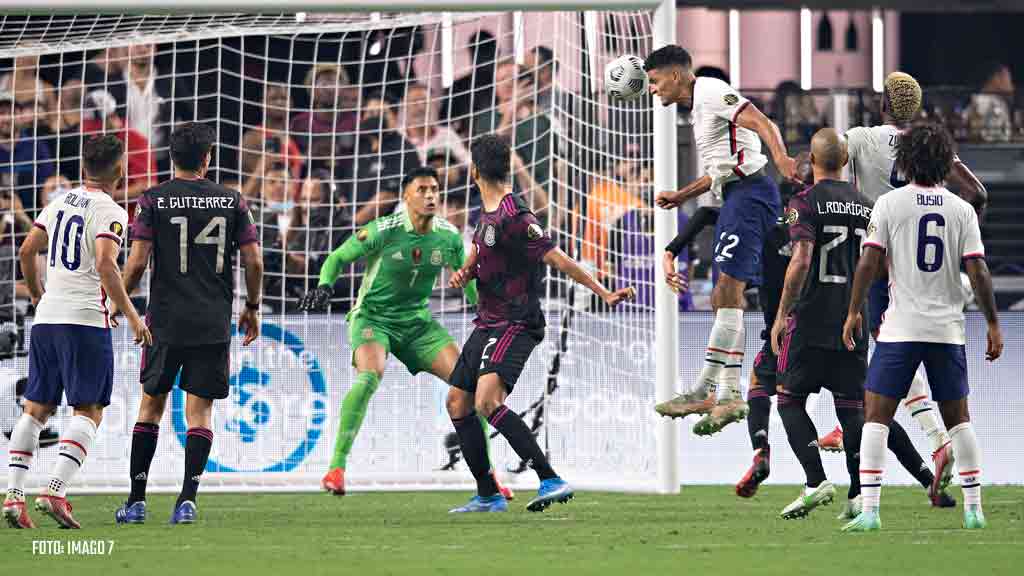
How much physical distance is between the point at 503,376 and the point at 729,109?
1.61 meters

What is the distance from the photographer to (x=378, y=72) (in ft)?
34.4

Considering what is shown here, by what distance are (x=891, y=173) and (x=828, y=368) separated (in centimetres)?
125

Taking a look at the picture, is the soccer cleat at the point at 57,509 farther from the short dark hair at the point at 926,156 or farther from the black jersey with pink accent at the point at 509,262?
the short dark hair at the point at 926,156

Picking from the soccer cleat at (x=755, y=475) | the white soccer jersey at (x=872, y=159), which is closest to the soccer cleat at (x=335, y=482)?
the soccer cleat at (x=755, y=475)

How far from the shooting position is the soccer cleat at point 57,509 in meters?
7.02

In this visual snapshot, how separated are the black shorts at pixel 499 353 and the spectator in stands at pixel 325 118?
280 cm

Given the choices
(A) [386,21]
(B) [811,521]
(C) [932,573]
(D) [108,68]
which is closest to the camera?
(C) [932,573]

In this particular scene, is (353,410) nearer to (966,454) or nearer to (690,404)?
(690,404)

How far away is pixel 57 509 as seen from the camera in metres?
7.04

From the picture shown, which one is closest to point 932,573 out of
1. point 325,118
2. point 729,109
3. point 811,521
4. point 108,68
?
point 811,521

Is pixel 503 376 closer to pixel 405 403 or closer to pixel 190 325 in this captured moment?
pixel 190 325

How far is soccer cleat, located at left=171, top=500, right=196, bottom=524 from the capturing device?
24.5 ft

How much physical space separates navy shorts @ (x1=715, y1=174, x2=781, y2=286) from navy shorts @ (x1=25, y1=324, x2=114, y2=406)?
279 centimetres

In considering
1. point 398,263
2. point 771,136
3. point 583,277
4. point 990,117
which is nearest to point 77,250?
point 398,263
